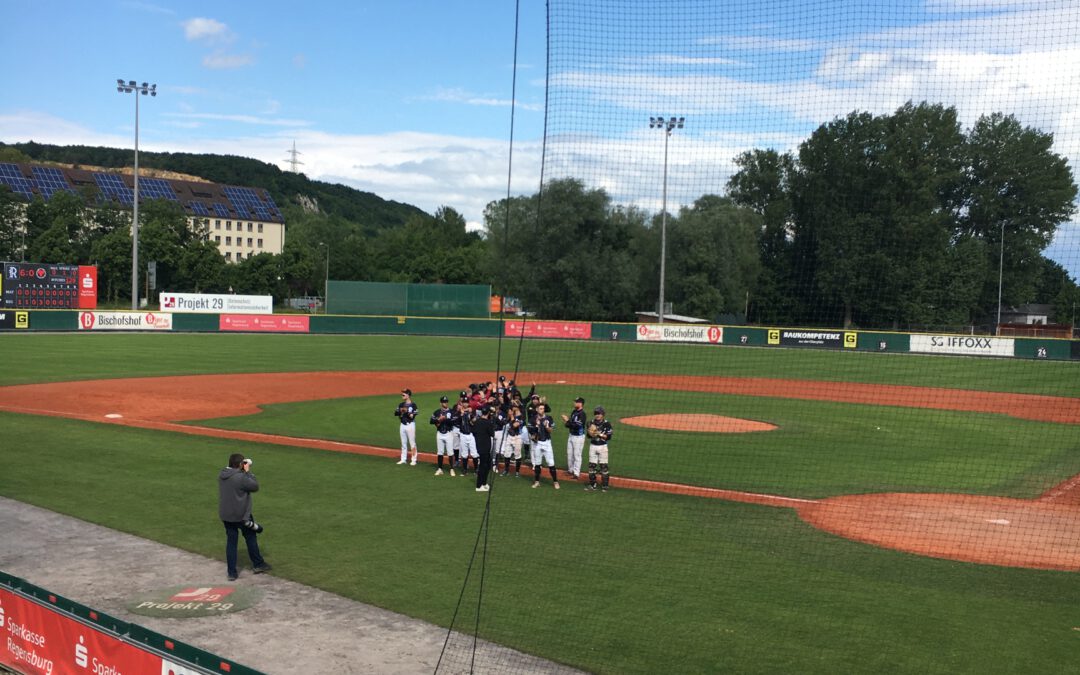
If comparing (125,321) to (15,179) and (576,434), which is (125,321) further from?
(15,179)

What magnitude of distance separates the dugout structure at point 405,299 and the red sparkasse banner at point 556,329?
9.62m

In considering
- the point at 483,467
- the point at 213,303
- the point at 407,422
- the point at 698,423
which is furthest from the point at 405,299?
the point at 483,467

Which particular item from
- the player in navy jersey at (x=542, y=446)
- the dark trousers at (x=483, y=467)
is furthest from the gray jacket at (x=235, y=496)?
the player in navy jersey at (x=542, y=446)

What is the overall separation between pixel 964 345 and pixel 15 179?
105 metres

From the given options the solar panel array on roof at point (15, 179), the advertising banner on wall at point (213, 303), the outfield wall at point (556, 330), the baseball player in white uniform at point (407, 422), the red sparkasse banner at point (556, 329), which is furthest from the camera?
the solar panel array on roof at point (15, 179)

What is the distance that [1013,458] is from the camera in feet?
61.5

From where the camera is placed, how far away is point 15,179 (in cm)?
10556

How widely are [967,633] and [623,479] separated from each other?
7.80 metres

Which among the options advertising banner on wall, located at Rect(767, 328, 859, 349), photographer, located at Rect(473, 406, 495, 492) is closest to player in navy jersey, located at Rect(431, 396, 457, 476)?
photographer, located at Rect(473, 406, 495, 492)

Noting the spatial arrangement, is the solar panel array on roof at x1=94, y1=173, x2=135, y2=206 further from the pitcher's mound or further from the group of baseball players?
the group of baseball players

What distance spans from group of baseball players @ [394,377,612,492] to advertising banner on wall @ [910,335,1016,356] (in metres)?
35.0

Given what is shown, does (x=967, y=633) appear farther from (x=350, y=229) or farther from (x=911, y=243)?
(x=350, y=229)

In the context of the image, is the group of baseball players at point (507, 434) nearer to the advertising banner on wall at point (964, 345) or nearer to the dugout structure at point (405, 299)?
the advertising banner on wall at point (964, 345)

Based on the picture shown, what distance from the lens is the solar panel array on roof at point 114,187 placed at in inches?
4494
